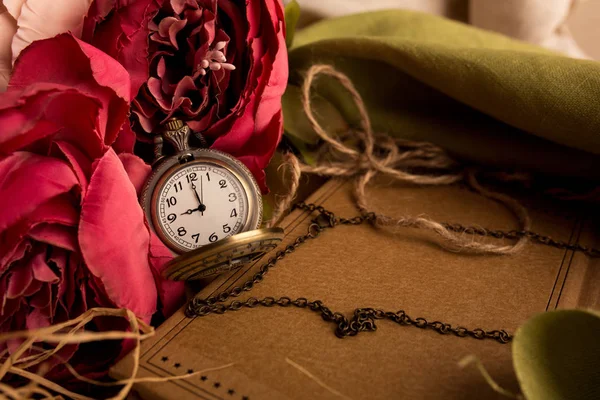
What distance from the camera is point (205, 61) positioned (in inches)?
22.7

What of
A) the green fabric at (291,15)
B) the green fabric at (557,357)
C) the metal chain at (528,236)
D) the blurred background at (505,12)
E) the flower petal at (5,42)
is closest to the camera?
the green fabric at (557,357)

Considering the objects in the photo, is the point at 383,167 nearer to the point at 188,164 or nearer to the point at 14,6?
the point at 188,164

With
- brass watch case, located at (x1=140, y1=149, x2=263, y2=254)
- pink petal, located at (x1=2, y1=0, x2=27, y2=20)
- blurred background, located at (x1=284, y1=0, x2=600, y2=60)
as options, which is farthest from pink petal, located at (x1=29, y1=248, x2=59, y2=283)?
blurred background, located at (x1=284, y1=0, x2=600, y2=60)

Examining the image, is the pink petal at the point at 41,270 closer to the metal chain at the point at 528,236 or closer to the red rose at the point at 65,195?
the red rose at the point at 65,195

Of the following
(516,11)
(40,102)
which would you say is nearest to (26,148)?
(40,102)

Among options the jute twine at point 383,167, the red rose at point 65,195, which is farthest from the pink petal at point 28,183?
the jute twine at point 383,167

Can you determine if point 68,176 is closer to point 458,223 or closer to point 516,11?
point 458,223

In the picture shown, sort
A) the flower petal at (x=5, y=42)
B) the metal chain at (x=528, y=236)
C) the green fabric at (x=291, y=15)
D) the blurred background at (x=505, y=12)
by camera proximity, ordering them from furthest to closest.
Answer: the blurred background at (x=505, y=12) → the green fabric at (x=291, y=15) → the metal chain at (x=528, y=236) → the flower petal at (x=5, y=42)

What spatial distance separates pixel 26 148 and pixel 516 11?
2.83 ft

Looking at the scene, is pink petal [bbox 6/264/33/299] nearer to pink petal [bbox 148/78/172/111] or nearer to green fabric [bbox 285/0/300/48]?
pink petal [bbox 148/78/172/111]

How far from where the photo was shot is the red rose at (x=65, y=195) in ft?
1.55

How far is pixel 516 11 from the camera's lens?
103 cm

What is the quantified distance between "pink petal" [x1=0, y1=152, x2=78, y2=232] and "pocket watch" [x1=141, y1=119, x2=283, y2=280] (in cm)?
11

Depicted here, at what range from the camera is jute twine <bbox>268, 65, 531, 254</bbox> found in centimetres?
68
